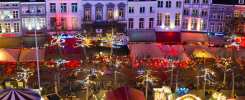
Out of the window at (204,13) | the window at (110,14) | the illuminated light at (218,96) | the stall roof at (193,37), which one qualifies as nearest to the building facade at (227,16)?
the window at (204,13)

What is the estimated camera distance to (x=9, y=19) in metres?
61.2

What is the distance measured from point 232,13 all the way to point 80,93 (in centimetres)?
2734

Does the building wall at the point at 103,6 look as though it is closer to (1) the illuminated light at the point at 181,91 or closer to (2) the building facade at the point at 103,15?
(2) the building facade at the point at 103,15

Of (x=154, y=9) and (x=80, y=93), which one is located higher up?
(x=154, y=9)

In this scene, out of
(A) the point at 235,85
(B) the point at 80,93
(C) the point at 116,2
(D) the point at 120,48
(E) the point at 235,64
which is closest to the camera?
(B) the point at 80,93

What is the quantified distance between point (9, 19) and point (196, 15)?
2461cm

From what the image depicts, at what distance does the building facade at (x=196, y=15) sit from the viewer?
65.1 meters

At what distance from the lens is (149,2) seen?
64.3 meters

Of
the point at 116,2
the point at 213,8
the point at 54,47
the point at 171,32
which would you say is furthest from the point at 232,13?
the point at 54,47

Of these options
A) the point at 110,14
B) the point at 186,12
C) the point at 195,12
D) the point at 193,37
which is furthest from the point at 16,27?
the point at 195,12

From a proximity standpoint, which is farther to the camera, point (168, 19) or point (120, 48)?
point (168, 19)

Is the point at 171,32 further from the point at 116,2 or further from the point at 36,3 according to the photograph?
the point at 36,3

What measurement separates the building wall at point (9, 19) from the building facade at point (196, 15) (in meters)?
22.1

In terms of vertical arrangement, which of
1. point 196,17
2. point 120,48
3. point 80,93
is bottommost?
point 80,93
